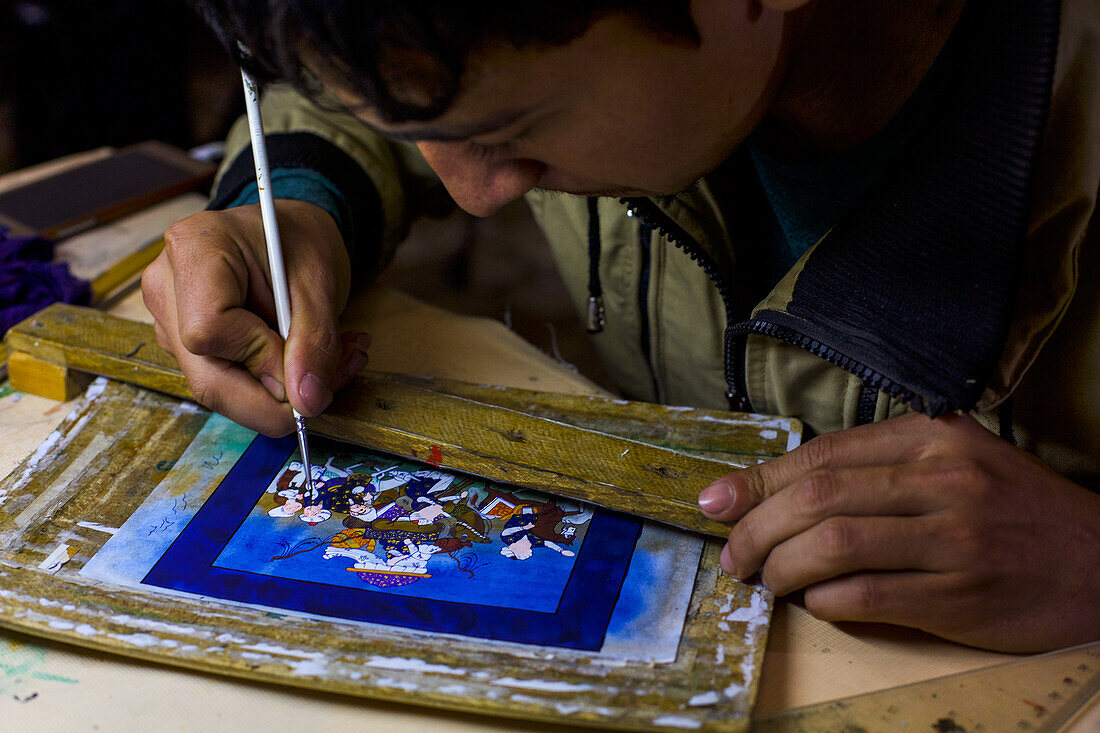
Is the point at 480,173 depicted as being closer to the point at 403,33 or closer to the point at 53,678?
the point at 403,33

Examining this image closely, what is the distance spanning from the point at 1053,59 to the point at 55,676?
969mm

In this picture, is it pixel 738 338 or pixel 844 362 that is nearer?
pixel 844 362

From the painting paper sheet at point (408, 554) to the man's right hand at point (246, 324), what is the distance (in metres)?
0.08

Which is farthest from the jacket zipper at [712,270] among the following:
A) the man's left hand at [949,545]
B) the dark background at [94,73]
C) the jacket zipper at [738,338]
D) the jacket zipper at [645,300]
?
the dark background at [94,73]

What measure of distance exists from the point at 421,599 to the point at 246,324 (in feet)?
1.14

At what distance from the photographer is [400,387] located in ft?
3.09

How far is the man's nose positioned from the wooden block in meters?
0.60

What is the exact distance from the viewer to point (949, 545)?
2.22ft

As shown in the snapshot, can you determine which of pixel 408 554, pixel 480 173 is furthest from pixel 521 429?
pixel 480 173

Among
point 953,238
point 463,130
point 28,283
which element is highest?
point 463,130

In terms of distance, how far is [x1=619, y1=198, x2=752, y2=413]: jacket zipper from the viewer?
38.4 inches

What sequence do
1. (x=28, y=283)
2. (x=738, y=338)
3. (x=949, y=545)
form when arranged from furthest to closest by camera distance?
(x=28, y=283) < (x=738, y=338) < (x=949, y=545)

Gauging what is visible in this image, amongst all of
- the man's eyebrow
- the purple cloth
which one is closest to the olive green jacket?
the man's eyebrow

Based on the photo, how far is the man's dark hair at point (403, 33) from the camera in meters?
0.53
